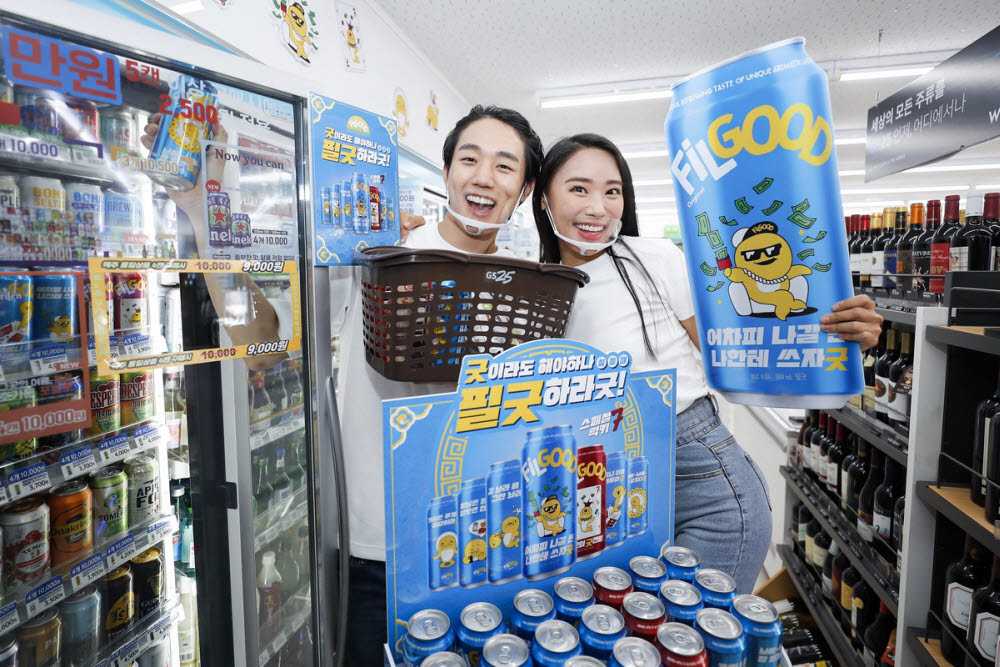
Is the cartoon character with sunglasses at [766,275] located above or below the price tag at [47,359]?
above

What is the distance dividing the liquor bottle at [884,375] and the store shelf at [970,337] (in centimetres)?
60

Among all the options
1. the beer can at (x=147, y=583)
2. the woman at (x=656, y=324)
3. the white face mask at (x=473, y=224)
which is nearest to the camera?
the woman at (x=656, y=324)

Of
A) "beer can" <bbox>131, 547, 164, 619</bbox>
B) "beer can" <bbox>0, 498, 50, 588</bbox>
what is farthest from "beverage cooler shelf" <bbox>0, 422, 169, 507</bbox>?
"beer can" <bbox>131, 547, 164, 619</bbox>

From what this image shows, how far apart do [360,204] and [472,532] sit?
0.81 m

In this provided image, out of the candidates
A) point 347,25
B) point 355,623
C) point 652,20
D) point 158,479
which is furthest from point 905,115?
point 158,479

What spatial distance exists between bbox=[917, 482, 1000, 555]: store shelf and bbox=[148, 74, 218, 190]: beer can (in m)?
2.13

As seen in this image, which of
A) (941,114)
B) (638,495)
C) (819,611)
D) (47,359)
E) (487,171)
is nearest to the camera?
(638,495)

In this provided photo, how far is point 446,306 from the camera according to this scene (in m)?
0.98

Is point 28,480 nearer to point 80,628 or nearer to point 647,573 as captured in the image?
point 80,628

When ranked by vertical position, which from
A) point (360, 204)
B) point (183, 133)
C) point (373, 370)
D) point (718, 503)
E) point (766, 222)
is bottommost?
point (718, 503)

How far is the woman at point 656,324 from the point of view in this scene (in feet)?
4.11

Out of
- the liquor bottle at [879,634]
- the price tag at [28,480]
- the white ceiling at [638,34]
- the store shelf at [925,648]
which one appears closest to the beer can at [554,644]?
the price tag at [28,480]

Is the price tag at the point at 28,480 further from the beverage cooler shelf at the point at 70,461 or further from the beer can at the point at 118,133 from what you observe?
the beer can at the point at 118,133

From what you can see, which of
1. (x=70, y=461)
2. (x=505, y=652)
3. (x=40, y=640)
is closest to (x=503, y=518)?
(x=505, y=652)
